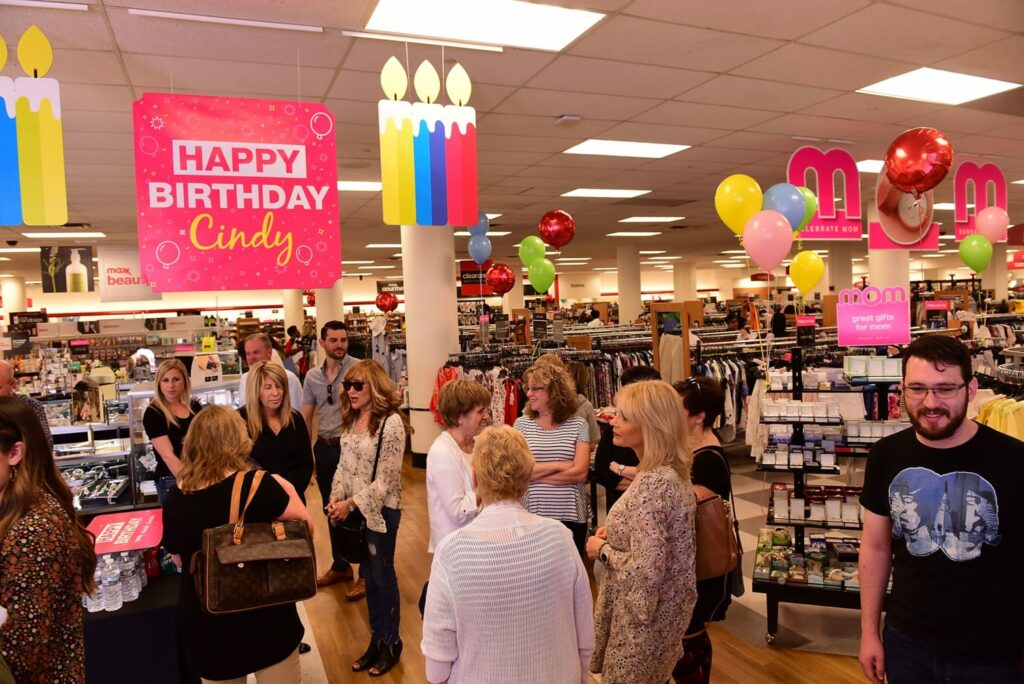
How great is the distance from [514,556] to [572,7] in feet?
9.10

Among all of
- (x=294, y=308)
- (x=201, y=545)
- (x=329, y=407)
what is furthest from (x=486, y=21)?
(x=294, y=308)

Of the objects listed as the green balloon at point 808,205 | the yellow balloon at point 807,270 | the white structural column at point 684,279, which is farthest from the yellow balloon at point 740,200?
the white structural column at point 684,279

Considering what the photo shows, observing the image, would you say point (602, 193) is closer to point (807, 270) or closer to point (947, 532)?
point (807, 270)

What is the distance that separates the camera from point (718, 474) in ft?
8.75

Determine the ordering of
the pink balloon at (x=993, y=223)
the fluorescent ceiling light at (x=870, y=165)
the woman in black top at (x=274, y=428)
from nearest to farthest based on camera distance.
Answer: the woman in black top at (x=274, y=428) < the pink balloon at (x=993, y=223) < the fluorescent ceiling light at (x=870, y=165)

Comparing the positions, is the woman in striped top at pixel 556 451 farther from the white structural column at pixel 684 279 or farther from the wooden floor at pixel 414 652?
the white structural column at pixel 684 279

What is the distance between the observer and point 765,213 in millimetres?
5406

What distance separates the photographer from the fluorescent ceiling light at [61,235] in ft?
34.0

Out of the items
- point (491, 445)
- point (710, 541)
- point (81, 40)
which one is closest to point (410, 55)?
point (81, 40)

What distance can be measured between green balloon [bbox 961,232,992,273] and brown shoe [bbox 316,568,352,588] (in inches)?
276

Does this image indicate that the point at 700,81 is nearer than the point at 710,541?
No

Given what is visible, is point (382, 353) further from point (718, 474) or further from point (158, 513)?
point (718, 474)

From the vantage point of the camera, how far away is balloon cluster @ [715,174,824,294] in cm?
532

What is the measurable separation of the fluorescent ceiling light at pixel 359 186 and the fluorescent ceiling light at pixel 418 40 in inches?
159
